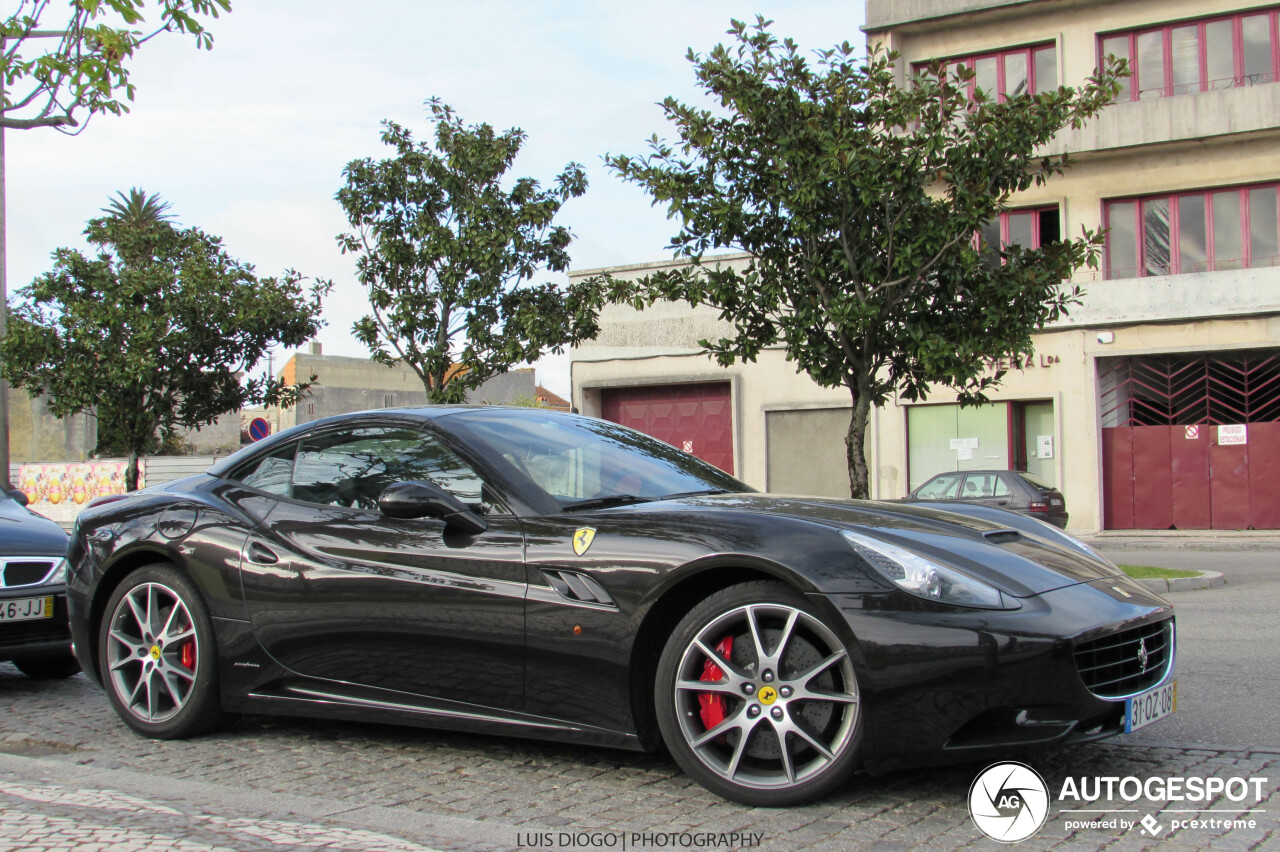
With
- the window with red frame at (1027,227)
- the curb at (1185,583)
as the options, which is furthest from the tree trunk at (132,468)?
the curb at (1185,583)

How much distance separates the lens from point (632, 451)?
4926 mm

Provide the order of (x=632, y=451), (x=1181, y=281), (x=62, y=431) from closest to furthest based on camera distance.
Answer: (x=632, y=451) < (x=1181, y=281) < (x=62, y=431)

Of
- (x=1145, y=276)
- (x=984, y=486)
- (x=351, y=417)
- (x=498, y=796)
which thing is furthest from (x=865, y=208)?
(x=1145, y=276)

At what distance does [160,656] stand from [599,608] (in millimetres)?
2232

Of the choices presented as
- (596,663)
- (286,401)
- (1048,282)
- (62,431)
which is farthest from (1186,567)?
(62,431)

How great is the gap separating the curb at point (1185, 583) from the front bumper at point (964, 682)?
9230 millimetres

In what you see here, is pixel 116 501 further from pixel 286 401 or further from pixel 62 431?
pixel 62 431

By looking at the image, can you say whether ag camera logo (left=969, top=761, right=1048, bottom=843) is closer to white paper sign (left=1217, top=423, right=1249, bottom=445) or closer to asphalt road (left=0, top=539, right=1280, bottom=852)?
asphalt road (left=0, top=539, right=1280, bottom=852)

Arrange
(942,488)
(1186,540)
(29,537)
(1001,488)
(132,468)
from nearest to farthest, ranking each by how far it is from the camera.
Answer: (29,537) < (1001,488) < (1186,540) < (942,488) < (132,468)

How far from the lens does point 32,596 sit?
245 inches

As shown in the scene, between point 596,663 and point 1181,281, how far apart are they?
2132 cm

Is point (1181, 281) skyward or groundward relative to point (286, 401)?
skyward

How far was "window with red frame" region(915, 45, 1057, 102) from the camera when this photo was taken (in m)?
23.6

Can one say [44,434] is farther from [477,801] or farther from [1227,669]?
[477,801]
